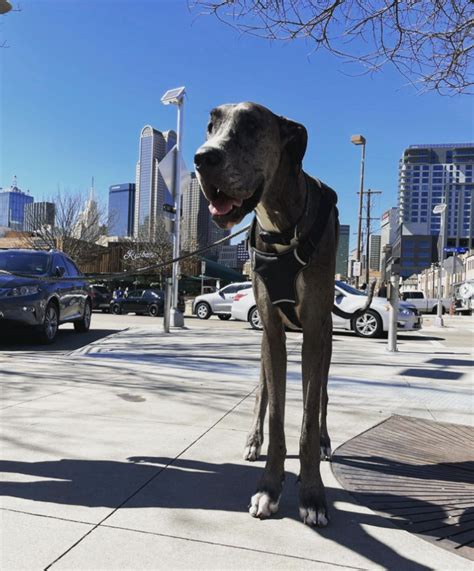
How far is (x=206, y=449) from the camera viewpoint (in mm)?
3584

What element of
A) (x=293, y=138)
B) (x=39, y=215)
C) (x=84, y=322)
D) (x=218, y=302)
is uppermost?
(x=39, y=215)

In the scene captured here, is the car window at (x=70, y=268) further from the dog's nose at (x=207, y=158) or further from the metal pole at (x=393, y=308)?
the dog's nose at (x=207, y=158)

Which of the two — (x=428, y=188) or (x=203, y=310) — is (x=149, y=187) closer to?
(x=428, y=188)

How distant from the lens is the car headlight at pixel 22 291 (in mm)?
8609

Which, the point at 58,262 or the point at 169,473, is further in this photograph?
the point at 58,262

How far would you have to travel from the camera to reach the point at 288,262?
2672 mm

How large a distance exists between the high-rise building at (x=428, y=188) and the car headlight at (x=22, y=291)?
685 cm

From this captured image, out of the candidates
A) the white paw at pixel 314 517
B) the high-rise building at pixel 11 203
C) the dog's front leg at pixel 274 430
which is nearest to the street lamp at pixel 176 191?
the dog's front leg at pixel 274 430

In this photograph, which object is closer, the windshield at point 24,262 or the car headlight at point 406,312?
the windshield at point 24,262

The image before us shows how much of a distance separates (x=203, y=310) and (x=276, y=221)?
17.7 meters

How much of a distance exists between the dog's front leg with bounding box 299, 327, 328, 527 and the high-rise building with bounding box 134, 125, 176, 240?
35.7 metres

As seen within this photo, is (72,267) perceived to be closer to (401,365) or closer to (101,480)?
(401,365)

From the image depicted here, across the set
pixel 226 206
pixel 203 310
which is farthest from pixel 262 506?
pixel 203 310

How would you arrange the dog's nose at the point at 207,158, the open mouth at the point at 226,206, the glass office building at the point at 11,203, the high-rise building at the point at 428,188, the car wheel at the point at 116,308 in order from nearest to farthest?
the dog's nose at the point at 207,158 < the open mouth at the point at 226,206 < the car wheel at the point at 116,308 < the high-rise building at the point at 428,188 < the glass office building at the point at 11,203
